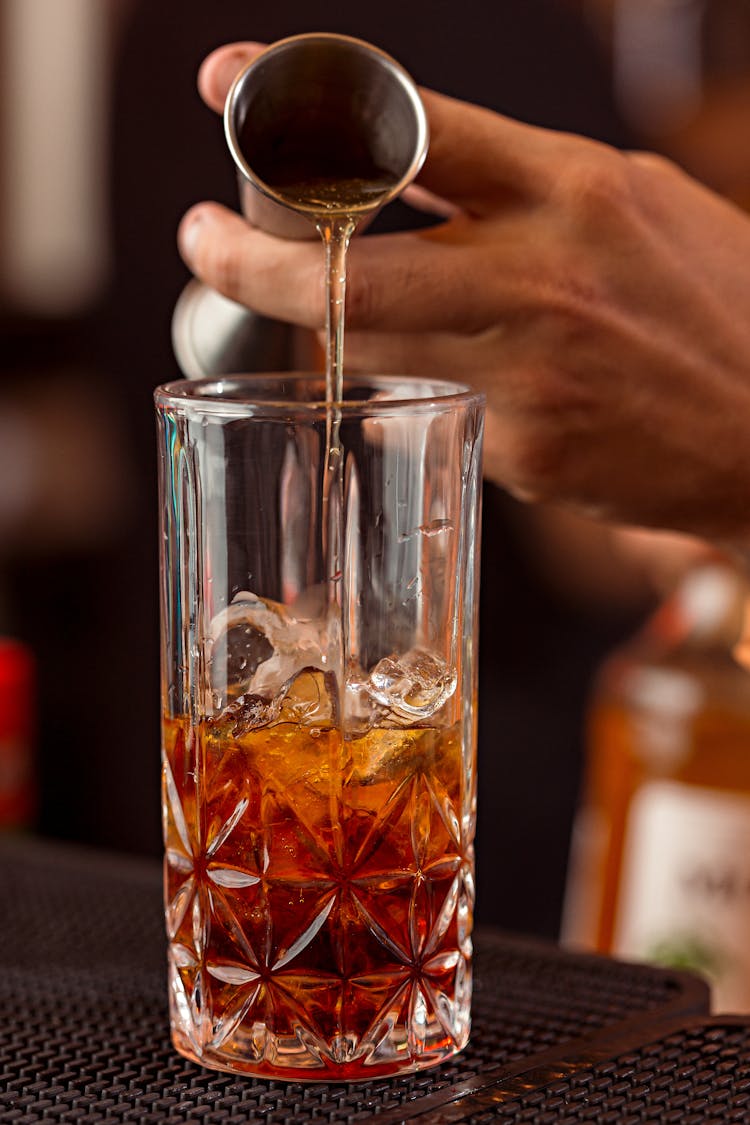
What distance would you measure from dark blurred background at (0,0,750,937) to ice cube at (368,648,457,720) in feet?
4.16

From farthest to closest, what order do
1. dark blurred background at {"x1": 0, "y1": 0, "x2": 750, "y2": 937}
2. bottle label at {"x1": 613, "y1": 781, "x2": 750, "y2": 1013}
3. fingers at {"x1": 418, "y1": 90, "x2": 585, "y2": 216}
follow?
dark blurred background at {"x1": 0, "y1": 0, "x2": 750, "y2": 937} < bottle label at {"x1": 613, "y1": 781, "x2": 750, "y2": 1013} < fingers at {"x1": 418, "y1": 90, "x2": 585, "y2": 216}

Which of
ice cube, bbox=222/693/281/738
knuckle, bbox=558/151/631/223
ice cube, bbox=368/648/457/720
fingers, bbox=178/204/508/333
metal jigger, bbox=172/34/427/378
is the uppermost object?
metal jigger, bbox=172/34/427/378

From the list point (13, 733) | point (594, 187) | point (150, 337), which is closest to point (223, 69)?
point (594, 187)

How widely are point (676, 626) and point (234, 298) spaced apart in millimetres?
539

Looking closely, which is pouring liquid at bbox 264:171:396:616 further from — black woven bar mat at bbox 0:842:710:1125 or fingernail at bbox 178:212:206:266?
black woven bar mat at bbox 0:842:710:1125

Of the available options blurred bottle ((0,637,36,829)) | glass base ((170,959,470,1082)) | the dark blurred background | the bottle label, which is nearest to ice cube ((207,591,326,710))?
glass base ((170,959,470,1082))

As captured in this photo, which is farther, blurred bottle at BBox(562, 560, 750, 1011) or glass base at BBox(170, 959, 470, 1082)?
blurred bottle at BBox(562, 560, 750, 1011)

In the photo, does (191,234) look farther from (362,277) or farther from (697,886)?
(697,886)

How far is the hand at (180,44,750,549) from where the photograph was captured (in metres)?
0.85

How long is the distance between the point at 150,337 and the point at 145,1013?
1.87 m

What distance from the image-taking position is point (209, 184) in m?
2.41

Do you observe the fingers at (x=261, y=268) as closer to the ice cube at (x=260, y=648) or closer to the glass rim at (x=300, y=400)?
the glass rim at (x=300, y=400)

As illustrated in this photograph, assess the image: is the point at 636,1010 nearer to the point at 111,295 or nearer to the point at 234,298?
the point at 234,298

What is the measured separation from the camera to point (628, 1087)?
716mm
